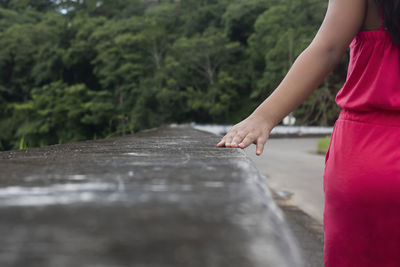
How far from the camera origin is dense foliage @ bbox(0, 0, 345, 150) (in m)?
29.7

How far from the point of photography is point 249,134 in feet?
3.31

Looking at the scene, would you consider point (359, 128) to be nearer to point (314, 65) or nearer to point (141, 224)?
point (314, 65)

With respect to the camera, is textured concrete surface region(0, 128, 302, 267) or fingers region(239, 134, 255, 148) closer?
textured concrete surface region(0, 128, 302, 267)

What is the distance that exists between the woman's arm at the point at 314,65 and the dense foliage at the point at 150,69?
1034 inches

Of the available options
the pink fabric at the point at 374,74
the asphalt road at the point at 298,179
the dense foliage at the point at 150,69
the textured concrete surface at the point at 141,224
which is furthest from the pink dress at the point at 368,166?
the dense foliage at the point at 150,69

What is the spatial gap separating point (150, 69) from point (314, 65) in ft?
112

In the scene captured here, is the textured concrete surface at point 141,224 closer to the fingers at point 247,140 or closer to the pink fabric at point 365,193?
the fingers at point 247,140

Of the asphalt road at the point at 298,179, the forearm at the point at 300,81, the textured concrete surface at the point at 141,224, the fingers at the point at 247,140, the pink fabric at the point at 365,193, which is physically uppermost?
the forearm at the point at 300,81

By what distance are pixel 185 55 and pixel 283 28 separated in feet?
26.7

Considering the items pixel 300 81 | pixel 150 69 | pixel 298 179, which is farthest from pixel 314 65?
pixel 150 69

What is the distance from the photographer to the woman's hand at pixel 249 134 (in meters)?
0.96

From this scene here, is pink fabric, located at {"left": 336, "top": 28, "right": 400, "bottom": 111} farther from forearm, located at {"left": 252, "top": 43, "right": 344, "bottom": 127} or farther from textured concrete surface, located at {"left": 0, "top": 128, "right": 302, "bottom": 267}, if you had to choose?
textured concrete surface, located at {"left": 0, "top": 128, "right": 302, "bottom": 267}

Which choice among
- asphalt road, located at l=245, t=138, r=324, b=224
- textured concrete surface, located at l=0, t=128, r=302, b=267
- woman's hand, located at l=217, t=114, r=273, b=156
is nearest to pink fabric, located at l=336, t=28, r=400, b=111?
woman's hand, located at l=217, t=114, r=273, b=156

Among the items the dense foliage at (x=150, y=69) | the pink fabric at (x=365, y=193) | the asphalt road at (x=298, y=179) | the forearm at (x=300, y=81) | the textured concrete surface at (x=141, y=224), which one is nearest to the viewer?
the textured concrete surface at (x=141, y=224)
